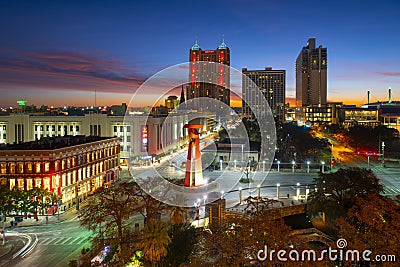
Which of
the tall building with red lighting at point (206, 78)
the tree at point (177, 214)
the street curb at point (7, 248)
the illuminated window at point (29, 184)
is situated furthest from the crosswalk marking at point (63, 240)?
the tall building with red lighting at point (206, 78)

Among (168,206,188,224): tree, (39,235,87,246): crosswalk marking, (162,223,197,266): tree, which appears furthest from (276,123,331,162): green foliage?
(39,235,87,246): crosswalk marking

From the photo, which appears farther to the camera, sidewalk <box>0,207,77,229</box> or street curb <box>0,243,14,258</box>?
sidewalk <box>0,207,77,229</box>

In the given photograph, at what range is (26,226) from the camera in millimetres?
33062

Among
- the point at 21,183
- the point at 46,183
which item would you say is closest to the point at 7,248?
the point at 46,183

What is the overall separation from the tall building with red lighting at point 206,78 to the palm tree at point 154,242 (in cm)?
4166

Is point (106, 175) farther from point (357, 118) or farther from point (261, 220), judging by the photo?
point (357, 118)

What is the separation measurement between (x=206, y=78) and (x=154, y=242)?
313 ft

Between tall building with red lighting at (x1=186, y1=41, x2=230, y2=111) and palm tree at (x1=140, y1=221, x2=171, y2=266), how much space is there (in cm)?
4166

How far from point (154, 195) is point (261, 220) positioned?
1404cm

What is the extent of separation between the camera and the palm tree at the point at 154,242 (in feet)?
66.0

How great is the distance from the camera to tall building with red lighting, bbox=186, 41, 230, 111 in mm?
101425

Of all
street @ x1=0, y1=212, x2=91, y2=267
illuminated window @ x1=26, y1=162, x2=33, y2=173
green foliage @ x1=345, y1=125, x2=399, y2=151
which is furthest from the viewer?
green foliage @ x1=345, y1=125, x2=399, y2=151

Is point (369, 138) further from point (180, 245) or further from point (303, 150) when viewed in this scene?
point (180, 245)

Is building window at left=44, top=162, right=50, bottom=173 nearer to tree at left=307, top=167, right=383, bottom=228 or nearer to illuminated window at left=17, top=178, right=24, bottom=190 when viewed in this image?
illuminated window at left=17, top=178, right=24, bottom=190
